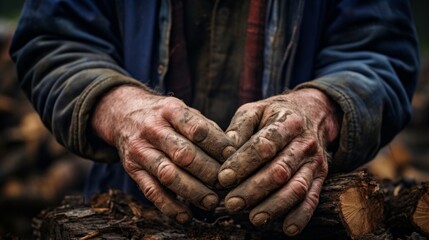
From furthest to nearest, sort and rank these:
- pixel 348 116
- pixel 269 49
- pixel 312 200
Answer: pixel 269 49
pixel 348 116
pixel 312 200

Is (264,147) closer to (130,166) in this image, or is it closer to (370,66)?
(130,166)

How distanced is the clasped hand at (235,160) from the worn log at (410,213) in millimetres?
328

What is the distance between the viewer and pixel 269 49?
242 cm

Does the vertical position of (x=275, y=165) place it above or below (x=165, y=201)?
above

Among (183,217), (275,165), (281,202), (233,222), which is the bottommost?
→ (233,222)

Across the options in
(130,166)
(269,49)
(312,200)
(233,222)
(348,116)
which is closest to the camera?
(312,200)

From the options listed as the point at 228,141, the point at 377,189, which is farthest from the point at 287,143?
the point at 377,189

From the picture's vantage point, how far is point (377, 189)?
6.00 feet

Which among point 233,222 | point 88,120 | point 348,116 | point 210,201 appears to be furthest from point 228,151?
point 88,120

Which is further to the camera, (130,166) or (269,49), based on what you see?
(269,49)

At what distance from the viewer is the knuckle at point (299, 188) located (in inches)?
66.4

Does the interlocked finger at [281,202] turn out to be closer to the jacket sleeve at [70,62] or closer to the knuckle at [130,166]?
the knuckle at [130,166]

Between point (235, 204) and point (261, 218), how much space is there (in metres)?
0.09

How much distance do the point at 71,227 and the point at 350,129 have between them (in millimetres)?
1058
